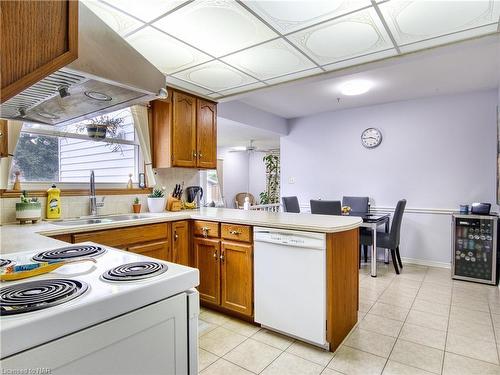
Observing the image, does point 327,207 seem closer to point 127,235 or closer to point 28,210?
point 127,235

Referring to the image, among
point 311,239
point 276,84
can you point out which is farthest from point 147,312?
point 276,84

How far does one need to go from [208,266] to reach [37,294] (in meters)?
1.94

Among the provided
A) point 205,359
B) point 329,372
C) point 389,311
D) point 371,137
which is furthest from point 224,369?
point 371,137

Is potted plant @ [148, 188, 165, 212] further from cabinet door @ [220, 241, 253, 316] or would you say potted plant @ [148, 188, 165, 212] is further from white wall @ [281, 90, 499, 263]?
white wall @ [281, 90, 499, 263]

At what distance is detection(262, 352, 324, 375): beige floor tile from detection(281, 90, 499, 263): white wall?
10.5 ft

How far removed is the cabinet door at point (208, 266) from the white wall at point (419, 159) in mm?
3128

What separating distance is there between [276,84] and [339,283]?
2.15m

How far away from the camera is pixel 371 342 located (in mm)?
2150

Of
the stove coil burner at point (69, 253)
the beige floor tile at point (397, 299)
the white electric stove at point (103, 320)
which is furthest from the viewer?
the beige floor tile at point (397, 299)

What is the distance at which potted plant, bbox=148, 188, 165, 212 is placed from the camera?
3070mm

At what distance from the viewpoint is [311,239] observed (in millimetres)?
1963

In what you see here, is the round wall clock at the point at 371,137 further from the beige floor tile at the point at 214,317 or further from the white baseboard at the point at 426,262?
the beige floor tile at the point at 214,317

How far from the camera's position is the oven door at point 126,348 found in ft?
2.12

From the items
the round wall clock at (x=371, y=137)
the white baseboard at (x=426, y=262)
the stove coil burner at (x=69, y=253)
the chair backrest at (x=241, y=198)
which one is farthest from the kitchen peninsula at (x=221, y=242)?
the chair backrest at (x=241, y=198)
